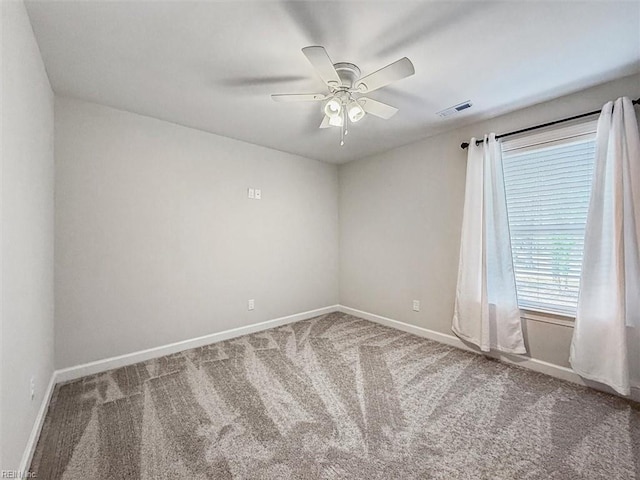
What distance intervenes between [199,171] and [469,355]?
3.60 metres

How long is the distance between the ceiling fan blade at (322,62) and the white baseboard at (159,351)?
9.63 ft

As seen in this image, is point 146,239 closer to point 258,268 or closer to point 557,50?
point 258,268

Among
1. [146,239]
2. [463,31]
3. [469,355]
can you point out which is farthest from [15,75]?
[469,355]

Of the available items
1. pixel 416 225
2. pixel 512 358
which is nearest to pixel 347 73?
pixel 416 225

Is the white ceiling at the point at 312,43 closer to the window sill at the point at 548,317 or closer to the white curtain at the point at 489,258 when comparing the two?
the white curtain at the point at 489,258

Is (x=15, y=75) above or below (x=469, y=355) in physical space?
above

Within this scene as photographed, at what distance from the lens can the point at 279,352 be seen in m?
2.96

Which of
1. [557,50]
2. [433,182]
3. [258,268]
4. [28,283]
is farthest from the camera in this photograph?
[258,268]

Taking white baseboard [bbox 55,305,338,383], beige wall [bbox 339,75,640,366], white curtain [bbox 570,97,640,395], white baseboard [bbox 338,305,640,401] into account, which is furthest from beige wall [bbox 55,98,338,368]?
white curtain [bbox 570,97,640,395]

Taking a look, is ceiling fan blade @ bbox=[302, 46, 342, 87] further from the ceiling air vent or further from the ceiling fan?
the ceiling air vent

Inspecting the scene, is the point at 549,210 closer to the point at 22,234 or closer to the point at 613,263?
the point at 613,263

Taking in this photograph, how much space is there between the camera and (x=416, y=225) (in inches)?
139

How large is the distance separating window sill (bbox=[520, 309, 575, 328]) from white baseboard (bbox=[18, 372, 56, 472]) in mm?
3741

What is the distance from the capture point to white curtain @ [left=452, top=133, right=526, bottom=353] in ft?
8.80
